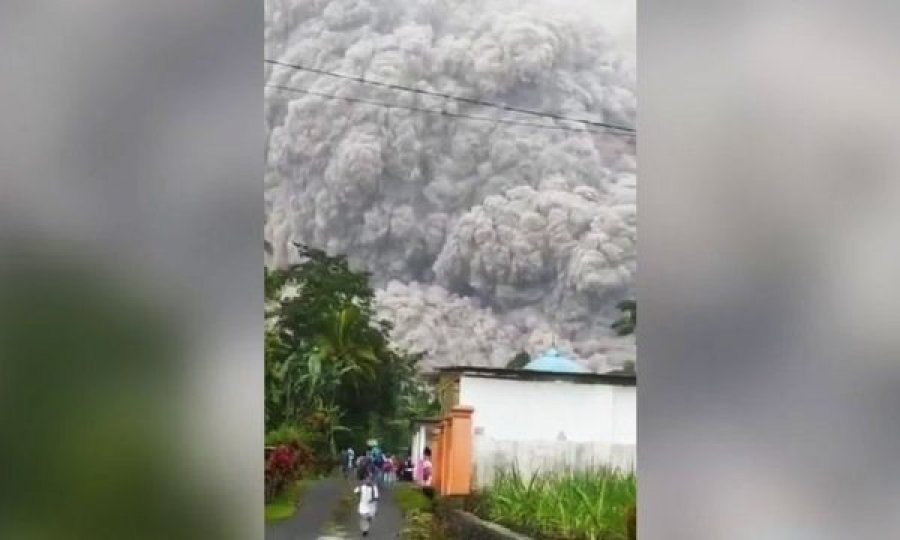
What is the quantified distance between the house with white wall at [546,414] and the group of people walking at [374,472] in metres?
0.04

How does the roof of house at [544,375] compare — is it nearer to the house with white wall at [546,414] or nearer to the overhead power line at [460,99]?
the house with white wall at [546,414]

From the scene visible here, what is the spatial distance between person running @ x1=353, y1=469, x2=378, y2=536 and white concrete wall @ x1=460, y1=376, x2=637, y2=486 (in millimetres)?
155

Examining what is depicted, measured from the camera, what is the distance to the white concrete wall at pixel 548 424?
1524 mm

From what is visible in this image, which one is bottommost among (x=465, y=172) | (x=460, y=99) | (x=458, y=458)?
(x=458, y=458)

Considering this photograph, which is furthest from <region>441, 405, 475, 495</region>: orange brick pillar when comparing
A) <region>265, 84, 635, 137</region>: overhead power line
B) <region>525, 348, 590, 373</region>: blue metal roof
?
<region>265, 84, 635, 137</region>: overhead power line

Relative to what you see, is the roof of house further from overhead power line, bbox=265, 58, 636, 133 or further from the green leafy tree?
overhead power line, bbox=265, 58, 636, 133

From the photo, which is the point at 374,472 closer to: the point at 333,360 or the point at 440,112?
the point at 333,360

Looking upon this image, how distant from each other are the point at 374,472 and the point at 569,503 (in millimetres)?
297

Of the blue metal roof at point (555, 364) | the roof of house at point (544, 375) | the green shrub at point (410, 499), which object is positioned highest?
the blue metal roof at point (555, 364)

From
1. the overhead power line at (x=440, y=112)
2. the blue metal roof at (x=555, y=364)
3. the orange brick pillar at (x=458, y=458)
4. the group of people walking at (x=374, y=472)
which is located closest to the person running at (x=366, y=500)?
the group of people walking at (x=374, y=472)

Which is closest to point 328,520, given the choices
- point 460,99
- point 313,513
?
point 313,513

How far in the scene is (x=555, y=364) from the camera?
1538 millimetres
